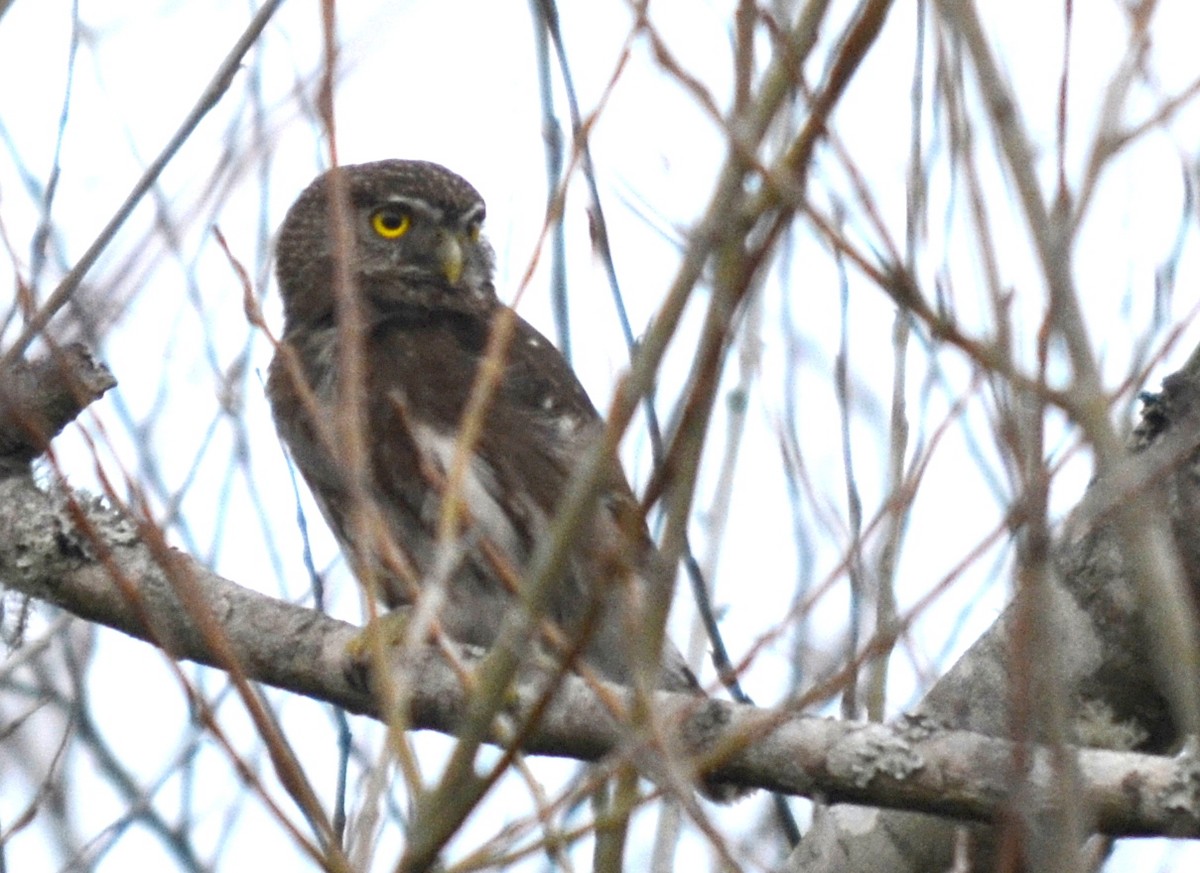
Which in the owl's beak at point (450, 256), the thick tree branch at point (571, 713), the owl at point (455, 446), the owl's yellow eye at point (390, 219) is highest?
the owl's yellow eye at point (390, 219)

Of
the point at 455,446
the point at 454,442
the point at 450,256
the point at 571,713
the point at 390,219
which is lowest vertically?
the point at 571,713

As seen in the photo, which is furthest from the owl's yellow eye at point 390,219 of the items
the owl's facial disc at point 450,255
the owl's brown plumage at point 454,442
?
the owl's brown plumage at point 454,442

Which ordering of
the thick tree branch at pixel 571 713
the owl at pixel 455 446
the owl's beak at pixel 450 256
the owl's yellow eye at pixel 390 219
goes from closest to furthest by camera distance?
the thick tree branch at pixel 571 713, the owl at pixel 455 446, the owl's beak at pixel 450 256, the owl's yellow eye at pixel 390 219

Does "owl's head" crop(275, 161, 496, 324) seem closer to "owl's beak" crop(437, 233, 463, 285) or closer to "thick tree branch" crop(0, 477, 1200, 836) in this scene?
"owl's beak" crop(437, 233, 463, 285)

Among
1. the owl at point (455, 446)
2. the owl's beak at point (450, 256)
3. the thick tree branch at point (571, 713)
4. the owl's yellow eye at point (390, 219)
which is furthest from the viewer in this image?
the owl's yellow eye at point (390, 219)

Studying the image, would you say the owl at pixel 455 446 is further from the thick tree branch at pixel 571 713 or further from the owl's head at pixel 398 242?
the thick tree branch at pixel 571 713

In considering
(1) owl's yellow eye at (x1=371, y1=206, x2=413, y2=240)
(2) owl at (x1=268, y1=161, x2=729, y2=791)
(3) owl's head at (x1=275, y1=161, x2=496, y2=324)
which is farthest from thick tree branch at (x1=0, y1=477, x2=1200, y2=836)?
(1) owl's yellow eye at (x1=371, y1=206, x2=413, y2=240)

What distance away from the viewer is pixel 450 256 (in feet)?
18.8

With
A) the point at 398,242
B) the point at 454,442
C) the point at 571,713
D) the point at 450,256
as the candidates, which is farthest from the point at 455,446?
the point at 398,242

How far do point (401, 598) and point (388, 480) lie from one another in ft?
1.46

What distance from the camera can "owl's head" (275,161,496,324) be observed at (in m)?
5.70

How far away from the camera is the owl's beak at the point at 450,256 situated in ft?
18.6

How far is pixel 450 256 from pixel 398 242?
0.21 m

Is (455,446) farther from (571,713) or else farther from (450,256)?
(450,256)
